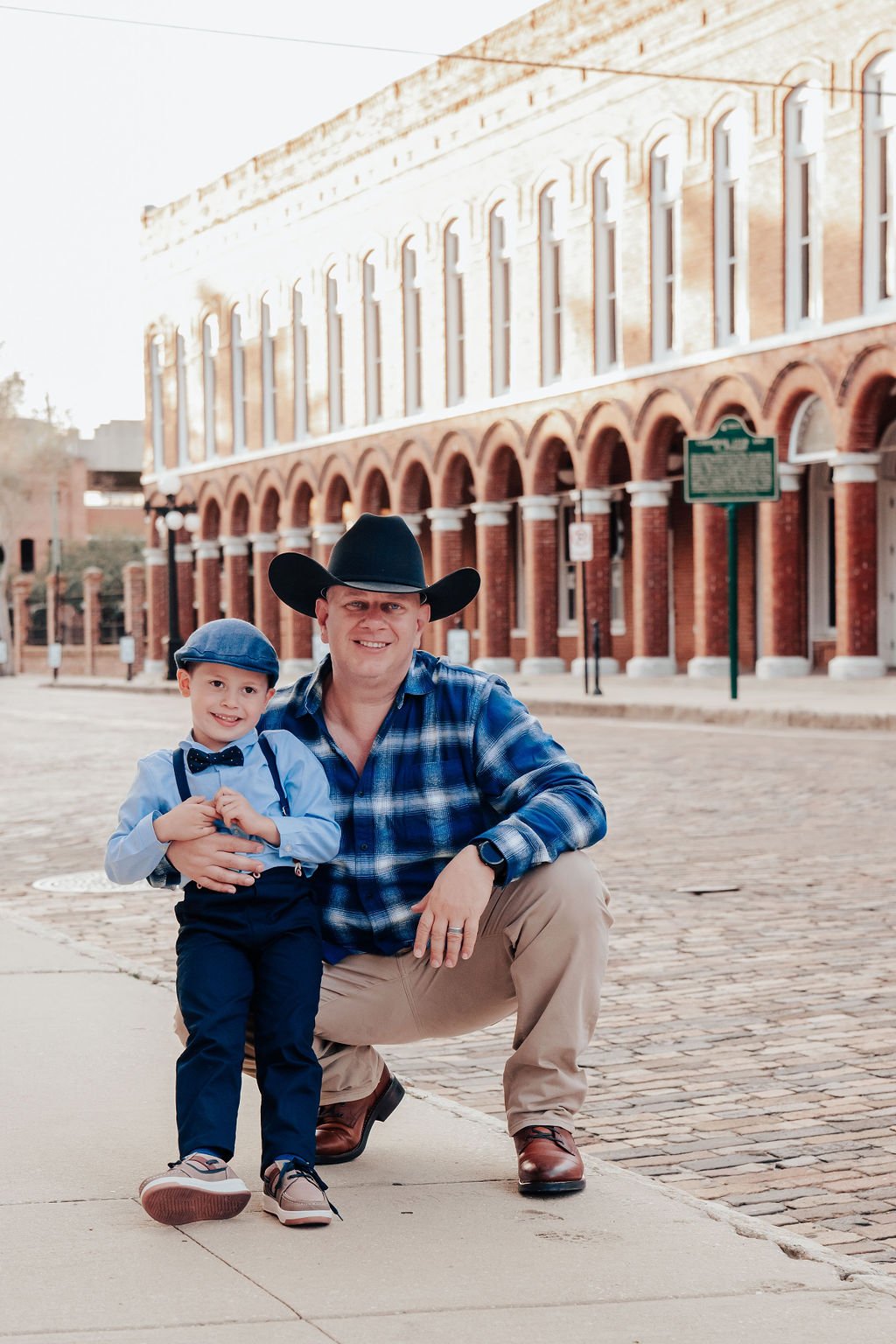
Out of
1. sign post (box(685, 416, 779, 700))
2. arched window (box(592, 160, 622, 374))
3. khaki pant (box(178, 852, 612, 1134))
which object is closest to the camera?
khaki pant (box(178, 852, 612, 1134))

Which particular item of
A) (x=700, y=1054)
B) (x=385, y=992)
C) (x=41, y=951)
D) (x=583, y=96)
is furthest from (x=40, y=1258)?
(x=583, y=96)

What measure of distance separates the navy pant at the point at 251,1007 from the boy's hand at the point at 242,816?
13 cm

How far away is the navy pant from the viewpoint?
4180 millimetres

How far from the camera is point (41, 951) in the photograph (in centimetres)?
775

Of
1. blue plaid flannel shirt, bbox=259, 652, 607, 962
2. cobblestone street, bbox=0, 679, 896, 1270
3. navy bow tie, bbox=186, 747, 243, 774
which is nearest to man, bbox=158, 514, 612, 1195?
blue plaid flannel shirt, bbox=259, 652, 607, 962

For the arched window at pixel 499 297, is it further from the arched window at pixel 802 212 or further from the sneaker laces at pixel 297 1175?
the sneaker laces at pixel 297 1175

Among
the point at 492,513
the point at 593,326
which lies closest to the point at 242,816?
the point at 593,326

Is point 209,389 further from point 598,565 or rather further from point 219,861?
point 219,861

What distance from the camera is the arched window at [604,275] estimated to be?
35.3 m

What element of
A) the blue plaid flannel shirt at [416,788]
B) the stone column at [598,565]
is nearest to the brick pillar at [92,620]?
the stone column at [598,565]

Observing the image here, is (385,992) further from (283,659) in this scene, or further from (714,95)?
(283,659)

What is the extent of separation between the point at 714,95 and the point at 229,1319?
3059 centimetres

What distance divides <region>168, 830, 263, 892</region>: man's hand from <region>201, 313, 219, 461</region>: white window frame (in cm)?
4743

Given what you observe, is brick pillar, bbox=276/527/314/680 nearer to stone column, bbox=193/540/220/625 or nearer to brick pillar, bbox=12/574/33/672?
stone column, bbox=193/540/220/625
